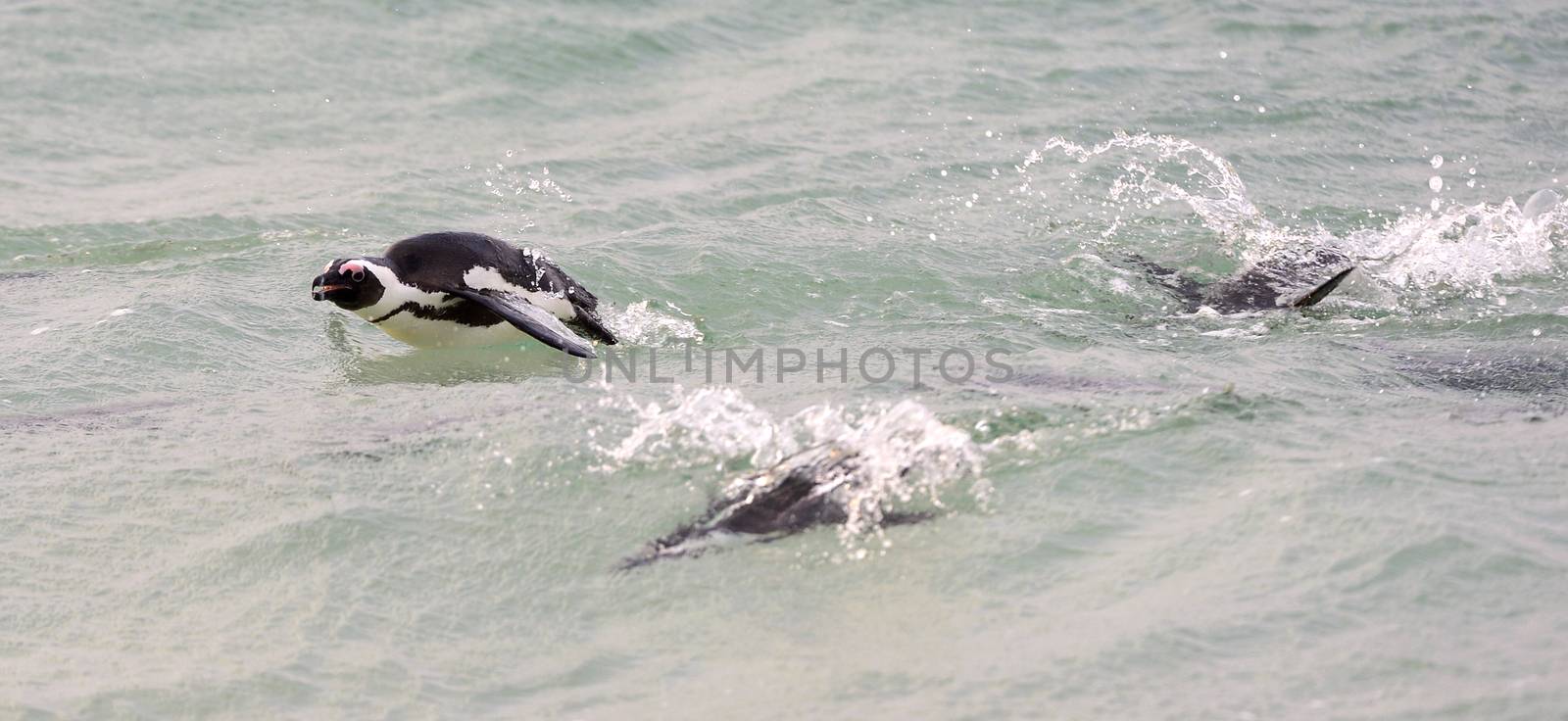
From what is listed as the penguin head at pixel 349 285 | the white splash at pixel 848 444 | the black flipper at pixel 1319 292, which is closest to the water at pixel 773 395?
the white splash at pixel 848 444

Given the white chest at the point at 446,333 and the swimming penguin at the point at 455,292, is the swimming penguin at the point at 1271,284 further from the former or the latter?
the white chest at the point at 446,333

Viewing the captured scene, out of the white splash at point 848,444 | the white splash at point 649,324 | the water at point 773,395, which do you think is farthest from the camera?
the white splash at point 649,324

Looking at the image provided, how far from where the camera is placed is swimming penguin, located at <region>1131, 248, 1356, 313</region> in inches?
223

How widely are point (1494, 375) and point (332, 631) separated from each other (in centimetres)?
350

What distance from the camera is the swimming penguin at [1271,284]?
5.65 m

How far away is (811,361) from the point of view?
5.12 meters

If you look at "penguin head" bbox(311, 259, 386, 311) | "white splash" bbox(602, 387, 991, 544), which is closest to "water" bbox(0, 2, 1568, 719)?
"white splash" bbox(602, 387, 991, 544)

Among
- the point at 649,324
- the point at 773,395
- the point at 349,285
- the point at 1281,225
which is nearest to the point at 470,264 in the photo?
the point at 349,285

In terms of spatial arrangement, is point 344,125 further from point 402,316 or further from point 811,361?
point 811,361

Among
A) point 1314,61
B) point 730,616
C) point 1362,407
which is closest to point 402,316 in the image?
point 730,616

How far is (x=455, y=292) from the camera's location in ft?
17.7

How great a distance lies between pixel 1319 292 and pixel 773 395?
7.07 ft

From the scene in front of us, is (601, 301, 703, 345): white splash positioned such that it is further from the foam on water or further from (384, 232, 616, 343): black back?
the foam on water

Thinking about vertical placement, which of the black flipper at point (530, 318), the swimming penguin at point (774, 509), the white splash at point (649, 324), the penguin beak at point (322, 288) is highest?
the penguin beak at point (322, 288)
